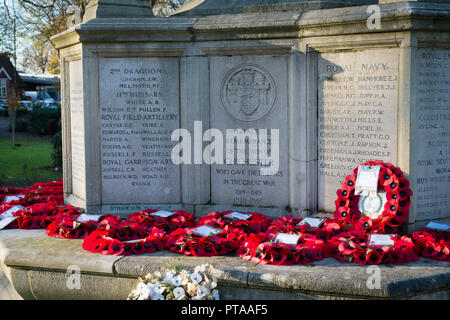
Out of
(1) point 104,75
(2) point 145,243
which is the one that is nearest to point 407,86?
(2) point 145,243

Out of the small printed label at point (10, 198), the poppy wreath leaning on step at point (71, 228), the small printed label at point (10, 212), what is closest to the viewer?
the poppy wreath leaning on step at point (71, 228)

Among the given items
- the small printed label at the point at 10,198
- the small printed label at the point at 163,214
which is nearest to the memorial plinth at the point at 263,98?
the small printed label at the point at 163,214

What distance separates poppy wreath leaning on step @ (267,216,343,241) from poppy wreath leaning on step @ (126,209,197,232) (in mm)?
884

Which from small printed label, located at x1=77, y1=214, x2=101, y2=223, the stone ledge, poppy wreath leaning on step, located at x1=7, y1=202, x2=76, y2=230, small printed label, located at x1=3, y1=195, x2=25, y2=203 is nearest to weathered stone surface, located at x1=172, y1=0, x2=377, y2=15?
small printed label, located at x1=77, y1=214, x2=101, y2=223

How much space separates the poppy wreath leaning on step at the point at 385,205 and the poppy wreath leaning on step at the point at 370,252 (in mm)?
351

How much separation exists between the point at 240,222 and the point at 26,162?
1267cm

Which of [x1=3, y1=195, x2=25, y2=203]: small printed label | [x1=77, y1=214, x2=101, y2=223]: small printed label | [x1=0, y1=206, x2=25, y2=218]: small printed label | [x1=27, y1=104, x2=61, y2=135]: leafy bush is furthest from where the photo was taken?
[x1=27, y1=104, x2=61, y2=135]: leafy bush

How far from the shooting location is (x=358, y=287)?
386cm

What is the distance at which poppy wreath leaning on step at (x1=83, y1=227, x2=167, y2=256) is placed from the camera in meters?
4.68

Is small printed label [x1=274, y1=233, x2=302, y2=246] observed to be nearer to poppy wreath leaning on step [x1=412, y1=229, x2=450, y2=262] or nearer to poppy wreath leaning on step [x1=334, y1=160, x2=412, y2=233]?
poppy wreath leaning on step [x1=334, y1=160, x2=412, y2=233]

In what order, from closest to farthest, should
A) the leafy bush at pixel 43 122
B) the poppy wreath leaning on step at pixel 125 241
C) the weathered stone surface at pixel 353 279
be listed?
the weathered stone surface at pixel 353 279 → the poppy wreath leaning on step at pixel 125 241 → the leafy bush at pixel 43 122

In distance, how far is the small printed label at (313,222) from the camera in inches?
205

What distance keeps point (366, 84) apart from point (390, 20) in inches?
25.2

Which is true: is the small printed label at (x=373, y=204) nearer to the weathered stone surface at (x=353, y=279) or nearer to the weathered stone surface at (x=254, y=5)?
the weathered stone surface at (x=353, y=279)
